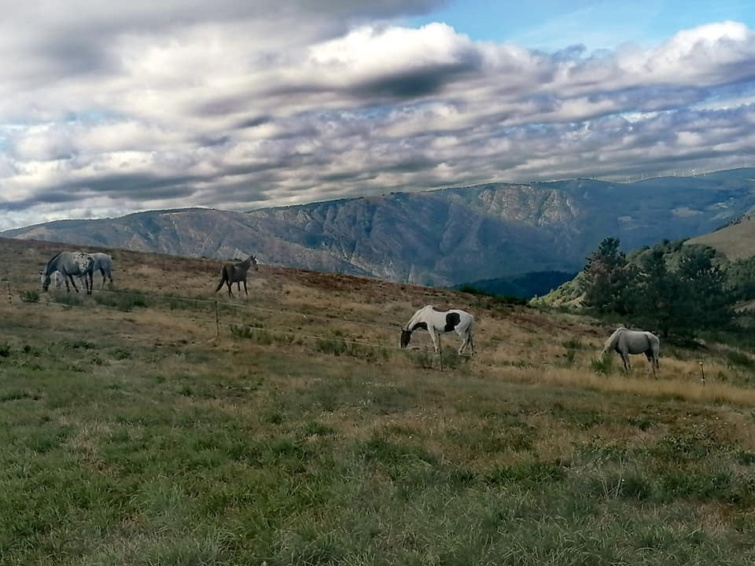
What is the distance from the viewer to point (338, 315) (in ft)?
110

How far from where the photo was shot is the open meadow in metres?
5.71

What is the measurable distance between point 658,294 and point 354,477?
45.0 m

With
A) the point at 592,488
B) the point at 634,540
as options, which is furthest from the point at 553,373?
the point at 634,540

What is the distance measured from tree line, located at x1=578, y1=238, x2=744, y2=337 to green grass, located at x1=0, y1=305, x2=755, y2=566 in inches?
1384

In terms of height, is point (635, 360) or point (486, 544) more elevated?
point (486, 544)

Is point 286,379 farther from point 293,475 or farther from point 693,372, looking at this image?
point 693,372

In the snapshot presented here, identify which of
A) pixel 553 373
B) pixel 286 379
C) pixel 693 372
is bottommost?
pixel 693 372

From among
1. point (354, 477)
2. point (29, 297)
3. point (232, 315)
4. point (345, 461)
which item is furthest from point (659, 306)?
point (354, 477)

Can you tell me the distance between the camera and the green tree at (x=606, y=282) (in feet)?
199

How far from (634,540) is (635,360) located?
24.9m

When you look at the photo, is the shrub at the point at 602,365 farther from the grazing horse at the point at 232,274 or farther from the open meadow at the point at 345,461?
the grazing horse at the point at 232,274

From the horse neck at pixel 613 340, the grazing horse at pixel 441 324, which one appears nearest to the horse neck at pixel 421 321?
the grazing horse at pixel 441 324

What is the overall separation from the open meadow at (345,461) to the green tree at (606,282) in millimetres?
41945

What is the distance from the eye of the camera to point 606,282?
6406 cm
